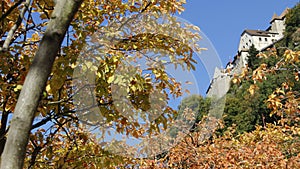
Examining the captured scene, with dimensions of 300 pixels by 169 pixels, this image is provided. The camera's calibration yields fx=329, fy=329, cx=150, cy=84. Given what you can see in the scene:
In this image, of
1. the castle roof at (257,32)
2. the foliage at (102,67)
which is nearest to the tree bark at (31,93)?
the foliage at (102,67)

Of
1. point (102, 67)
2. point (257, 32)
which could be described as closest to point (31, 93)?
point (102, 67)

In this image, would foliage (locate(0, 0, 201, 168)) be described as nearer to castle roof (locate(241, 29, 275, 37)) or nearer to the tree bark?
the tree bark

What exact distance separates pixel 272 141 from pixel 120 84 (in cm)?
675

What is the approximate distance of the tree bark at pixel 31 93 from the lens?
117 centimetres

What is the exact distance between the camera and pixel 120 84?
8.92ft

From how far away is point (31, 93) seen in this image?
1.24 m

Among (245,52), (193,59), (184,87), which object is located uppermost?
(245,52)

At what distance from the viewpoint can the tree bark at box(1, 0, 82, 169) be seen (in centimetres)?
117

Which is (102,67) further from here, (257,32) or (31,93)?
(257,32)

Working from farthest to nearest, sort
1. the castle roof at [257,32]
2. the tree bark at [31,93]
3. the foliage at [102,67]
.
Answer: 1. the castle roof at [257,32]
2. the foliage at [102,67]
3. the tree bark at [31,93]

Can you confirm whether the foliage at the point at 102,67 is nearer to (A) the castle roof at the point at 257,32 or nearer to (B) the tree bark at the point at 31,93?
(B) the tree bark at the point at 31,93

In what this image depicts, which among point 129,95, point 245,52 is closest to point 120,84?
point 129,95

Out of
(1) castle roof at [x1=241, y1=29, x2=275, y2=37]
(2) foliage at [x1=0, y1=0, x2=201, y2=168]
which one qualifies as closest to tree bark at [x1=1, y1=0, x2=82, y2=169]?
(2) foliage at [x1=0, y1=0, x2=201, y2=168]

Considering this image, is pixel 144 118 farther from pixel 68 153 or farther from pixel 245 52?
pixel 245 52
